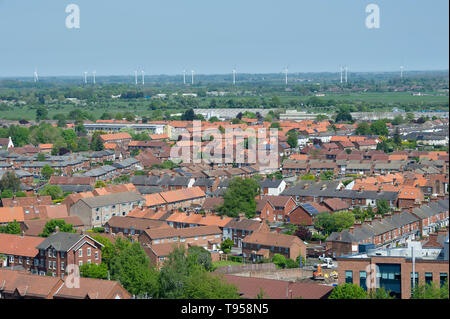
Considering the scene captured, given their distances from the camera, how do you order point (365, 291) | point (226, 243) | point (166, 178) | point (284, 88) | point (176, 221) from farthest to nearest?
1. point (284, 88)
2. point (166, 178)
3. point (176, 221)
4. point (226, 243)
5. point (365, 291)

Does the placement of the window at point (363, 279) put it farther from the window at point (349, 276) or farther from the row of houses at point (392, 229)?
the row of houses at point (392, 229)

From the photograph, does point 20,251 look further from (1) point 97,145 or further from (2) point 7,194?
(1) point 97,145

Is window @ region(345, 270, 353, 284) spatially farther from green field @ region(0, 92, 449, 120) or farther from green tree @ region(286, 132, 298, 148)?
green field @ region(0, 92, 449, 120)

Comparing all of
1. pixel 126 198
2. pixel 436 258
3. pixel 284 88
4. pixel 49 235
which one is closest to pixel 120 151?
pixel 126 198

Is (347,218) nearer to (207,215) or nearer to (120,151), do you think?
(207,215)

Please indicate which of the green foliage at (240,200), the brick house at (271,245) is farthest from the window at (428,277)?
the green foliage at (240,200)

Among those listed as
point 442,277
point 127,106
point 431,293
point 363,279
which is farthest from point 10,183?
point 127,106
